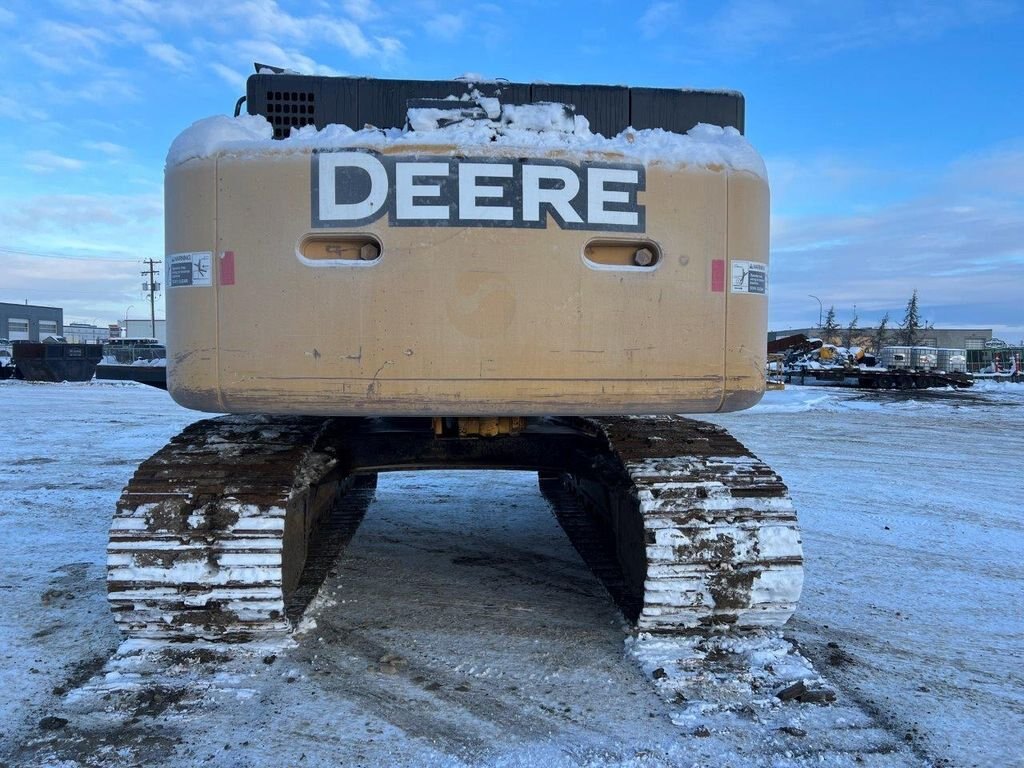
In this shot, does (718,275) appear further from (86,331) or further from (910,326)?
(86,331)

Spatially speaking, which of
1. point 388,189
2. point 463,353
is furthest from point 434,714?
point 388,189

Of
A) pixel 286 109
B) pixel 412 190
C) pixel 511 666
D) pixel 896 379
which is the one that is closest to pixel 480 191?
pixel 412 190

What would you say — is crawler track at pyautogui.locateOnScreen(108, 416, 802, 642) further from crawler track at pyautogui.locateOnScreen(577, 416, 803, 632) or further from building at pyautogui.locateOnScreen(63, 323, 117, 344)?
building at pyautogui.locateOnScreen(63, 323, 117, 344)

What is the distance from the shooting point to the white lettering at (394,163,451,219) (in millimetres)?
3018

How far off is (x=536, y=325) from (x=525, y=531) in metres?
2.94

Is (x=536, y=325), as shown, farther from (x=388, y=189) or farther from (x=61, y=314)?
(x=61, y=314)

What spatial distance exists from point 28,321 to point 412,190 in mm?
108454

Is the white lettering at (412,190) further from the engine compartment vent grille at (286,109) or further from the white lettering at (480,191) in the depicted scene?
the engine compartment vent grille at (286,109)

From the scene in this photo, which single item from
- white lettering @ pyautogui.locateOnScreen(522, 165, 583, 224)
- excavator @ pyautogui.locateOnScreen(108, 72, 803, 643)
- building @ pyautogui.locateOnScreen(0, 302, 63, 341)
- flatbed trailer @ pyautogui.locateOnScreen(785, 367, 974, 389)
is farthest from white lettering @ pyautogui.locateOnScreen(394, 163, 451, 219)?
building @ pyautogui.locateOnScreen(0, 302, 63, 341)

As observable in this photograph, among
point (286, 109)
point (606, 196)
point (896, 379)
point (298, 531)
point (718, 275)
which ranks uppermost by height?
point (286, 109)

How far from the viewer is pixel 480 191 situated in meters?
3.04

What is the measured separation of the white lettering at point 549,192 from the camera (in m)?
3.05

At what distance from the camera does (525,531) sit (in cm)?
570

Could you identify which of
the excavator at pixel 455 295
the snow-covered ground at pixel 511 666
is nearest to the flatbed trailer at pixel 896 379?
the snow-covered ground at pixel 511 666
